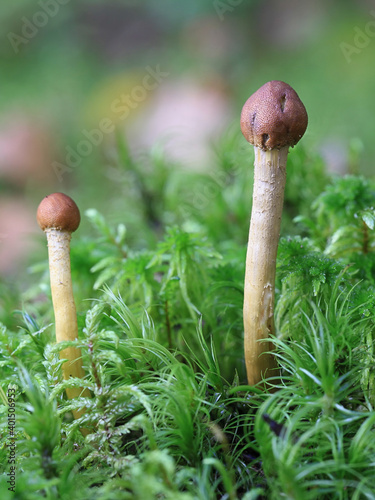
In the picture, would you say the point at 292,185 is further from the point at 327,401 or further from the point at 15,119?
the point at 15,119

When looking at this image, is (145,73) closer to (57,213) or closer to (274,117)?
(57,213)

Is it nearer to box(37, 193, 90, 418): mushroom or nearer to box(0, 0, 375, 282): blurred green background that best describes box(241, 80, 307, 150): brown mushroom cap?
box(37, 193, 90, 418): mushroom

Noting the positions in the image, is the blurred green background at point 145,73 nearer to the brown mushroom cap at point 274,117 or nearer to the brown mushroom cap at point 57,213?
the brown mushroom cap at point 57,213

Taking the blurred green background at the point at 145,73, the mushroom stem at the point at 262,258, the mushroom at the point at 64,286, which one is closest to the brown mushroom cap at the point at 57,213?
the mushroom at the point at 64,286

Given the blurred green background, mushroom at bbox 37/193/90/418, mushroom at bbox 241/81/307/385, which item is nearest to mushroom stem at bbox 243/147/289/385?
mushroom at bbox 241/81/307/385

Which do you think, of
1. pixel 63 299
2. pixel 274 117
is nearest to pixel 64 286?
pixel 63 299

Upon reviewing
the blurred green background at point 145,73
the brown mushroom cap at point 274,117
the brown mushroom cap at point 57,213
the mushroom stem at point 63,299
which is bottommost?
the mushroom stem at point 63,299
